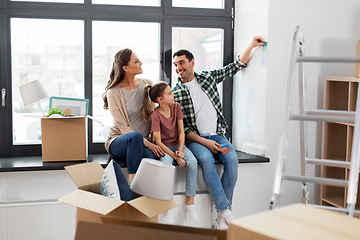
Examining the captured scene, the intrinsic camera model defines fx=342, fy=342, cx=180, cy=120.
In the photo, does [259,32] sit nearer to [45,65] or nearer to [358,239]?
[45,65]

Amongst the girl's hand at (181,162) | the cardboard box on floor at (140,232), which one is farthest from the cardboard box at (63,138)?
the cardboard box on floor at (140,232)

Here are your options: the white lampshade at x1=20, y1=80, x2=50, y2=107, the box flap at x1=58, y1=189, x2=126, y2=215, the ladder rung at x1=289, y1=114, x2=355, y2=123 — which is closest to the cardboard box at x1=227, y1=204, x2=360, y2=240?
the ladder rung at x1=289, y1=114, x2=355, y2=123

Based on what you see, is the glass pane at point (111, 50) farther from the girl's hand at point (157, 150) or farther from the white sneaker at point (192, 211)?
the white sneaker at point (192, 211)

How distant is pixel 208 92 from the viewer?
8.60ft

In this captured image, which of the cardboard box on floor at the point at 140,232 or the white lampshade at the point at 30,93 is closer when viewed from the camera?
the cardboard box on floor at the point at 140,232

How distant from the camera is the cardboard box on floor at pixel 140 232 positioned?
0.84 meters

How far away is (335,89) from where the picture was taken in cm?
253

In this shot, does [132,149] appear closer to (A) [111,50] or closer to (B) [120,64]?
(B) [120,64]

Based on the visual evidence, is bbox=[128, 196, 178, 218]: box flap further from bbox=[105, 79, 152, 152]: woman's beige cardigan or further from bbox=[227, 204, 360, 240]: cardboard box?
bbox=[105, 79, 152, 152]: woman's beige cardigan

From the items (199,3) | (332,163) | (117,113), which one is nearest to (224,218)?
(117,113)

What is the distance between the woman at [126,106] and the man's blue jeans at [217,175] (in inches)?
11.2

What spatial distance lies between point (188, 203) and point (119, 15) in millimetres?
1554

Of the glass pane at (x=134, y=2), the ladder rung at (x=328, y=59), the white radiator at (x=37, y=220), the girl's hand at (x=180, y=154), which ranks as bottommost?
the white radiator at (x=37, y=220)

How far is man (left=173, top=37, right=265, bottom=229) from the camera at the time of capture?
2.33 meters
